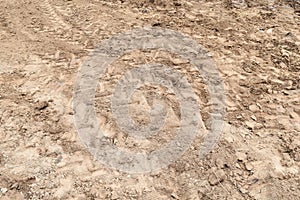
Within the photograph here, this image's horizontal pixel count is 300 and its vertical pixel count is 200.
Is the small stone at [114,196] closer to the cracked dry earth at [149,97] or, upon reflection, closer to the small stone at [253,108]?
the cracked dry earth at [149,97]

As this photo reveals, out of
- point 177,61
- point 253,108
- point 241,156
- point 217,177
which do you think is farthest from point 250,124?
point 177,61

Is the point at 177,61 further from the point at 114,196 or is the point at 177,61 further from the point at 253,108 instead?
the point at 114,196

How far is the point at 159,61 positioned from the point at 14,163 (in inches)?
86.6

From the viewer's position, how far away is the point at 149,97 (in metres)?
4.33

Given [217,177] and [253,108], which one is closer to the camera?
[217,177]

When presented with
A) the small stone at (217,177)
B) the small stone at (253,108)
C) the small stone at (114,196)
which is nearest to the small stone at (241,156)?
the small stone at (217,177)

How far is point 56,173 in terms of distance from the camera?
354 cm

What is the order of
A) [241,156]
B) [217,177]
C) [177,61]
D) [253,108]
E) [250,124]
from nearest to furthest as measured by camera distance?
[217,177] → [241,156] → [250,124] → [253,108] → [177,61]

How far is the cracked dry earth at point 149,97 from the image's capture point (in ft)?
11.3

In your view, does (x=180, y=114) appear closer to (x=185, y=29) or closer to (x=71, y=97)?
(x=71, y=97)

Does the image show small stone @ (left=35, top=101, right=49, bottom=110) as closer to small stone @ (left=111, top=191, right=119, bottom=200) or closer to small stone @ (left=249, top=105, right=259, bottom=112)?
small stone @ (left=111, top=191, right=119, bottom=200)

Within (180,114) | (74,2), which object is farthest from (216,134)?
(74,2)

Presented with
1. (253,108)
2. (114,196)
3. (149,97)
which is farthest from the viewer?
(149,97)

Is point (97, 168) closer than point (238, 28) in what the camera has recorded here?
Yes
